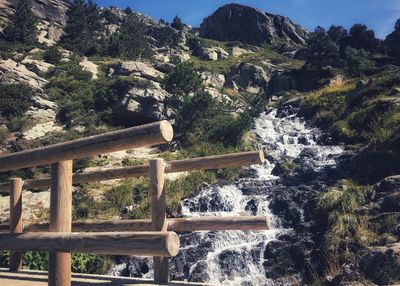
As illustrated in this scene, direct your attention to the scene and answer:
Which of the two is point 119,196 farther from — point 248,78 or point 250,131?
point 248,78

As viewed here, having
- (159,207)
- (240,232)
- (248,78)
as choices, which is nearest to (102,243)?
(159,207)

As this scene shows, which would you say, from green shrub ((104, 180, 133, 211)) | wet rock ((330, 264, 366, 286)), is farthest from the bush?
wet rock ((330, 264, 366, 286))

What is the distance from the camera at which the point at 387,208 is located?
1395 cm

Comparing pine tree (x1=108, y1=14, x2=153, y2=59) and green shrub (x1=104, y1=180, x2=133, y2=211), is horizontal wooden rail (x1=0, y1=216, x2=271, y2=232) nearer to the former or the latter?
green shrub (x1=104, y1=180, x2=133, y2=211)

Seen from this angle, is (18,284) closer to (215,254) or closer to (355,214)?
(215,254)

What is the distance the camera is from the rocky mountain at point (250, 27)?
226ft

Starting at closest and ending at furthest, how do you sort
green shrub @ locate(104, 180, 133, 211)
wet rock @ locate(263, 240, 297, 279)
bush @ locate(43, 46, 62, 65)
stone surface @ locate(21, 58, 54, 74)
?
wet rock @ locate(263, 240, 297, 279) → green shrub @ locate(104, 180, 133, 211) → stone surface @ locate(21, 58, 54, 74) → bush @ locate(43, 46, 62, 65)

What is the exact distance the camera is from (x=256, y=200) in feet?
58.8

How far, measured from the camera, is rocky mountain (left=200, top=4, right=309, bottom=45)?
68.9 metres

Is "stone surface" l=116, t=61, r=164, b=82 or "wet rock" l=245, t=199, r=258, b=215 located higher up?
"stone surface" l=116, t=61, r=164, b=82

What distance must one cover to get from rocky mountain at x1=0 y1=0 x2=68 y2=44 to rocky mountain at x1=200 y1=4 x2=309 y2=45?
23789 millimetres

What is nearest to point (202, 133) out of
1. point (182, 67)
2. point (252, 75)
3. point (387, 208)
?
point (182, 67)

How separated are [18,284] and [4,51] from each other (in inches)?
1440

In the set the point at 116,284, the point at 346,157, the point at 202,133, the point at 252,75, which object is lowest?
the point at 116,284
